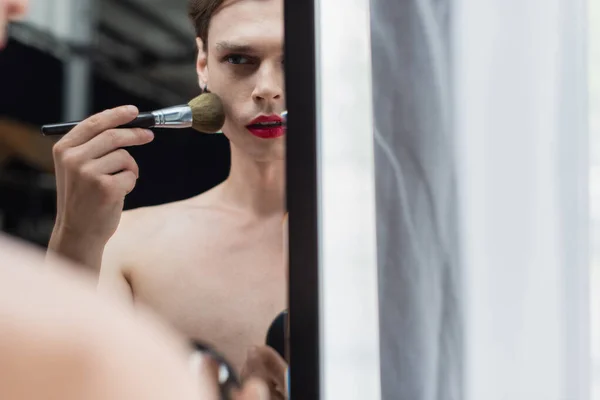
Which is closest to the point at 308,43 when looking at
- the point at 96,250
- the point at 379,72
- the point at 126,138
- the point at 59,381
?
the point at 379,72

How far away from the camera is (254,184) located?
0.86 metres

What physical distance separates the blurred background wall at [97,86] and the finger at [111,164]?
12 millimetres

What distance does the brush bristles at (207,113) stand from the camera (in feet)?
2.79

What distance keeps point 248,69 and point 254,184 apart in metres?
0.14

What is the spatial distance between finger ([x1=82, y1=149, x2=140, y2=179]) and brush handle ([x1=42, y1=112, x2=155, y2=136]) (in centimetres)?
3

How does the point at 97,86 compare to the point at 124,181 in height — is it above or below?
above

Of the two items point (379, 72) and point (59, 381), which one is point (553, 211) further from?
point (59, 381)

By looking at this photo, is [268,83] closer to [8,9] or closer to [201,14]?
[201,14]

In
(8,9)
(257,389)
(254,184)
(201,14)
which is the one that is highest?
(201,14)

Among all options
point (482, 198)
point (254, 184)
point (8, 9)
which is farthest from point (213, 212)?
point (8, 9)

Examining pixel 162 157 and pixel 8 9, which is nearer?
pixel 8 9

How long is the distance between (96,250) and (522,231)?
496mm

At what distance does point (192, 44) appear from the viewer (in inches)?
33.8

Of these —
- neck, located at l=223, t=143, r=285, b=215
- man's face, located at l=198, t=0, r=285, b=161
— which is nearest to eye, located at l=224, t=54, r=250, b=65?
man's face, located at l=198, t=0, r=285, b=161
